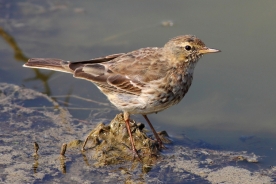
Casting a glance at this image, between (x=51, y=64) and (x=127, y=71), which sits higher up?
(x=51, y=64)

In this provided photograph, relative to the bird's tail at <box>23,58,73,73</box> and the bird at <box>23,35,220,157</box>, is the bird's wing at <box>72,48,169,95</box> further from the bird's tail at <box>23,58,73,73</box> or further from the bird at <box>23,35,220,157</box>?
the bird's tail at <box>23,58,73,73</box>

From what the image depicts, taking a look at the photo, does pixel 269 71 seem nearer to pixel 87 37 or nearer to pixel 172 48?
pixel 172 48

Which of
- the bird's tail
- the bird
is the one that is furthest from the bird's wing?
the bird's tail

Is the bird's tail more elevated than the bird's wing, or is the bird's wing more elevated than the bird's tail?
the bird's tail

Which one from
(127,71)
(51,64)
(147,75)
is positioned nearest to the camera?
(147,75)

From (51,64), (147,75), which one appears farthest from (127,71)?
(51,64)

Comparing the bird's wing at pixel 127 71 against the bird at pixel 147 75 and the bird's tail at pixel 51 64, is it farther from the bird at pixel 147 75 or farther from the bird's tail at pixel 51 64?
the bird's tail at pixel 51 64

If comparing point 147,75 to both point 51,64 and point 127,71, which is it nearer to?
point 127,71

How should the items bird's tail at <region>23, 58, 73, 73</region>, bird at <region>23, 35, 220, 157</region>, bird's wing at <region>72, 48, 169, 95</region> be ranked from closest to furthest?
bird at <region>23, 35, 220, 157</region>
bird's wing at <region>72, 48, 169, 95</region>
bird's tail at <region>23, 58, 73, 73</region>
